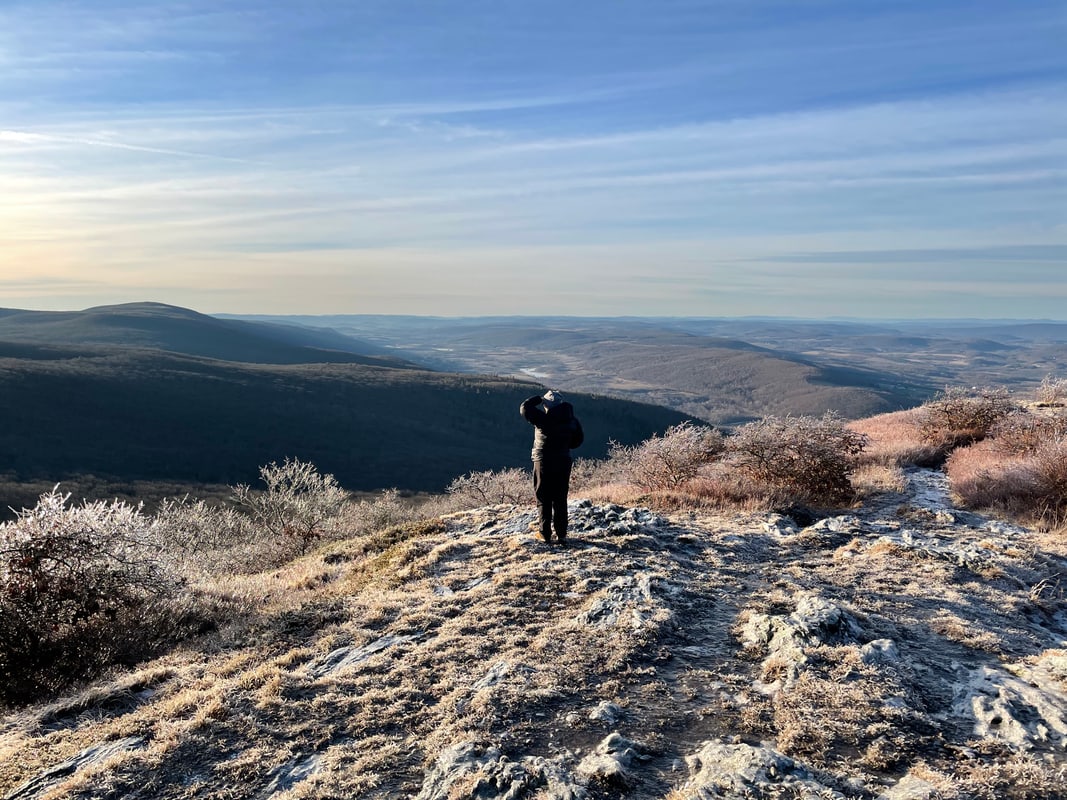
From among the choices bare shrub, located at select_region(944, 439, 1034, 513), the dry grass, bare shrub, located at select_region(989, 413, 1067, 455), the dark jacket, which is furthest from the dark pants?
bare shrub, located at select_region(989, 413, 1067, 455)

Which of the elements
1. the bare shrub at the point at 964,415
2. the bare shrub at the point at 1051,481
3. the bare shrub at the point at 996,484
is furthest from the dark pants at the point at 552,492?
the bare shrub at the point at 964,415

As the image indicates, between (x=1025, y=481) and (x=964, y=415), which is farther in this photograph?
(x=964, y=415)

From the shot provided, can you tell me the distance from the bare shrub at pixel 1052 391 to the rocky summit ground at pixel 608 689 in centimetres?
1346

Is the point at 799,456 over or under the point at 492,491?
over

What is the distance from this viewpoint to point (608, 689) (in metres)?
5.41

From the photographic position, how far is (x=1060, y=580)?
8.12 meters

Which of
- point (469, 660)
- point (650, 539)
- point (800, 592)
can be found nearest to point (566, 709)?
point (469, 660)

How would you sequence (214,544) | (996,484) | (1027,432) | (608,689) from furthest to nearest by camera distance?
(214,544)
(1027,432)
(996,484)
(608,689)

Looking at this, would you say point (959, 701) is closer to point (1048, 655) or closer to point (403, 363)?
point (1048, 655)

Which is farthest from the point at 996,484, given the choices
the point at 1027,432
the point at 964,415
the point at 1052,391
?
the point at 1052,391

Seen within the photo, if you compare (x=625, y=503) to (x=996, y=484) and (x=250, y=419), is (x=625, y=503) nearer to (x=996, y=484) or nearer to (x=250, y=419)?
(x=996, y=484)

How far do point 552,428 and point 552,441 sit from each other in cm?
20

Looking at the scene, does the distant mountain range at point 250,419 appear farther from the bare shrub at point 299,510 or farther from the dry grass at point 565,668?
the dry grass at point 565,668

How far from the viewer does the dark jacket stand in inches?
358
